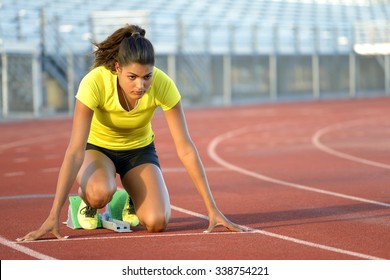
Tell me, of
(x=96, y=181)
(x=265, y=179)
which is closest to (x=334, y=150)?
(x=265, y=179)

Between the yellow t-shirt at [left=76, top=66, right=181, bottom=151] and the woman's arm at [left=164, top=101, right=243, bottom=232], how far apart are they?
0.36ft

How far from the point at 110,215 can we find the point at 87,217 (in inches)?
14.8

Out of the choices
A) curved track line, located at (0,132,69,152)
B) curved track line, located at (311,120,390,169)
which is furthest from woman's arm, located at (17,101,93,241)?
curved track line, located at (0,132,69,152)

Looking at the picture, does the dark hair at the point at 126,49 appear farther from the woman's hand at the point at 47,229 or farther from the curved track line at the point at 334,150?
the curved track line at the point at 334,150

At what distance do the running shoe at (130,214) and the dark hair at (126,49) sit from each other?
4.13 feet

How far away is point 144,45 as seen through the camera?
6.79 meters

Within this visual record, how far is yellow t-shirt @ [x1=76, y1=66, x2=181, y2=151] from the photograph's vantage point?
23.3 feet

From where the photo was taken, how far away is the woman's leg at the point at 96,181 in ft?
23.9

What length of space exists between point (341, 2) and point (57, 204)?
Result: 43328 mm

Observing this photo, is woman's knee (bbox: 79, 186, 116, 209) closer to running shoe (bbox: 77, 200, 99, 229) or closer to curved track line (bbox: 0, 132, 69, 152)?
running shoe (bbox: 77, 200, 99, 229)

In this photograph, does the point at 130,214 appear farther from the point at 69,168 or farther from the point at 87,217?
the point at 69,168

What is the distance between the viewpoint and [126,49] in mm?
6805

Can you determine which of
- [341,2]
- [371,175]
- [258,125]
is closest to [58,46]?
[258,125]

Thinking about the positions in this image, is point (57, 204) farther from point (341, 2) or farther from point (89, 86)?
point (341, 2)
